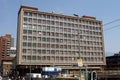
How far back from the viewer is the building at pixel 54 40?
93.4 metres

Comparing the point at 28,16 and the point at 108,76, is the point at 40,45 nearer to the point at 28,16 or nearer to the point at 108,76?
the point at 28,16

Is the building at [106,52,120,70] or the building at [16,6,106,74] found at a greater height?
the building at [16,6,106,74]

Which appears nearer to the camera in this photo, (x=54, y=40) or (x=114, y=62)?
(x=54, y=40)

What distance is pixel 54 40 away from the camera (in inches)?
3954

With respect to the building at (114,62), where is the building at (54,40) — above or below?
above

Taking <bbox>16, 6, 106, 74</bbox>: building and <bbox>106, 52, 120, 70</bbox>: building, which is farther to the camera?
<bbox>106, 52, 120, 70</bbox>: building

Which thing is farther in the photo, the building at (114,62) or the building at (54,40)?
the building at (114,62)

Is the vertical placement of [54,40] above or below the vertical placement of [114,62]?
above

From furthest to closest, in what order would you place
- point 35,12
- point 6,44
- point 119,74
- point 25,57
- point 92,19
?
point 6,44, point 92,19, point 35,12, point 25,57, point 119,74

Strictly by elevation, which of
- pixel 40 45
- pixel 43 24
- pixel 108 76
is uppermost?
pixel 43 24

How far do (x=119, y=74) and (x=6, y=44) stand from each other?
144700mm

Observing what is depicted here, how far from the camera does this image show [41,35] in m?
97.4

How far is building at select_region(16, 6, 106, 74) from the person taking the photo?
9338cm

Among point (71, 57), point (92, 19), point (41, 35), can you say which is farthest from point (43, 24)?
point (92, 19)
